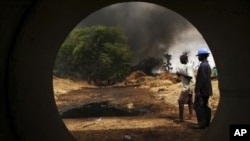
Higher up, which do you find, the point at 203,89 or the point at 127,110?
the point at 203,89

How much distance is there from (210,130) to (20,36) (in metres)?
2.89

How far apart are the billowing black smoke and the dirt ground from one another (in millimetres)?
2556

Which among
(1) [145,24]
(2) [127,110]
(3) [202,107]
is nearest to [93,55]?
(1) [145,24]

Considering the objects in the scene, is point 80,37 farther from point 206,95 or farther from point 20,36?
point 20,36

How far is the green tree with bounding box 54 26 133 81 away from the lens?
80.5 ft

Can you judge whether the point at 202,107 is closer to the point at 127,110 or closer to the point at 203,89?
the point at 203,89

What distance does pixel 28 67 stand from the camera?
12.9 ft

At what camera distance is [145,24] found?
1085 inches

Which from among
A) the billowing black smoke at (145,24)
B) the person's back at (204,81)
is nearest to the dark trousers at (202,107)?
the person's back at (204,81)

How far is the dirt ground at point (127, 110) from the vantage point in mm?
7770

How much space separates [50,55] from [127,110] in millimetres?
10261

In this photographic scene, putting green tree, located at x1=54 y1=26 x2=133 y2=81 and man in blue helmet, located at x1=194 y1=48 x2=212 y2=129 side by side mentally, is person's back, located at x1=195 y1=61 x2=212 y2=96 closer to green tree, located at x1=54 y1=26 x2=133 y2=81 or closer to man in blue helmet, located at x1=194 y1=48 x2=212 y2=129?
man in blue helmet, located at x1=194 y1=48 x2=212 y2=129

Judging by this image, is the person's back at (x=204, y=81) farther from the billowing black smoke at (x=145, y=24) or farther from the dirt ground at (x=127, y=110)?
the billowing black smoke at (x=145, y=24)

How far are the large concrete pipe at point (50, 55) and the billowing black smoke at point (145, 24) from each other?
2112 cm
